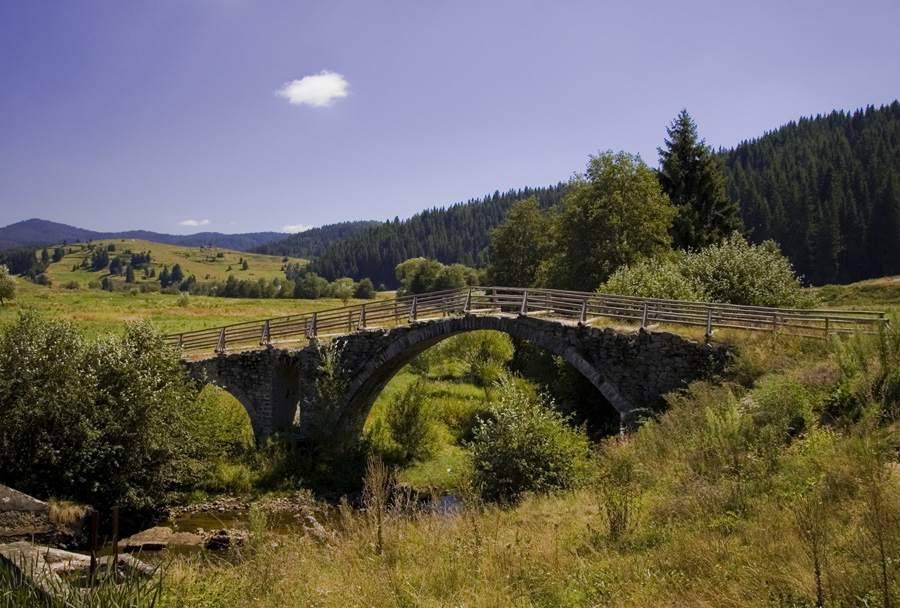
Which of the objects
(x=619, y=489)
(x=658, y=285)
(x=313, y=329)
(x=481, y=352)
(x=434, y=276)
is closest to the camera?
(x=619, y=489)

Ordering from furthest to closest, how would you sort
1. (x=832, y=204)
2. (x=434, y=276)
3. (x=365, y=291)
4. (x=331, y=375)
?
(x=365, y=291) → (x=832, y=204) → (x=434, y=276) → (x=331, y=375)

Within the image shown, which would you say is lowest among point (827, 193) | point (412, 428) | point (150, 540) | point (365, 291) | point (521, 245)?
point (150, 540)

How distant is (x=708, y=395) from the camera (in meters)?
13.7

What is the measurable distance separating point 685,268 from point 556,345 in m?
9.17

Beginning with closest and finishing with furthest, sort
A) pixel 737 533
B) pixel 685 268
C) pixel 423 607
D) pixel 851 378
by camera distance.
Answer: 1. pixel 423 607
2. pixel 737 533
3. pixel 851 378
4. pixel 685 268

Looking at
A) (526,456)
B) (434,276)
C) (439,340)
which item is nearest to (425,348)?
(439,340)

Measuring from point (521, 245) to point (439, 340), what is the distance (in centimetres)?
2324

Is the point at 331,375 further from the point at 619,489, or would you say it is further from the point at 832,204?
the point at 832,204

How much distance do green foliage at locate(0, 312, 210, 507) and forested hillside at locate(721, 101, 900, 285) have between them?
181ft

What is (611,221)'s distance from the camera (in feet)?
104

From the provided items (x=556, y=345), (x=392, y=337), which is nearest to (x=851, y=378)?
(x=556, y=345)

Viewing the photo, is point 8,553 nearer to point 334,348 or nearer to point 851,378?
point 851,378

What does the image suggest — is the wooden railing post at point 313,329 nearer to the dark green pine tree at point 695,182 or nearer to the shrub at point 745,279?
the shrub at point 745,279

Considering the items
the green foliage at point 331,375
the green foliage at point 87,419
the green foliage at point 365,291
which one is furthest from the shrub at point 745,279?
the green foliage at point 365,291
